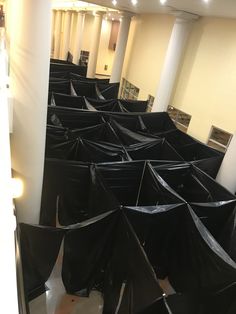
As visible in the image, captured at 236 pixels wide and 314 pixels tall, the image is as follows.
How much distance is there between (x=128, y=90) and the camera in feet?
35.1

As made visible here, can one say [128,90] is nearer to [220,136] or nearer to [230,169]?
[220,136]

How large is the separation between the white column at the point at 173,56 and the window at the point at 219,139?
1740 millimetres

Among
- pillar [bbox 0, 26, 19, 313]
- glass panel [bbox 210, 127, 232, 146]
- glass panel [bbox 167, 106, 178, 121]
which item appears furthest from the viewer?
glass panel [bbox 167, 106, 178, 121]

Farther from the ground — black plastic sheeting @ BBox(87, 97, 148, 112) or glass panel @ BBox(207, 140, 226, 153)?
black plastic sheeting @ BBox(87, 97, 148, 112)

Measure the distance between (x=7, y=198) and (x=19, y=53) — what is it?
76.1 inches

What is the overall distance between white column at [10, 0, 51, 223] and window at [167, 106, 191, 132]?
4.81 m

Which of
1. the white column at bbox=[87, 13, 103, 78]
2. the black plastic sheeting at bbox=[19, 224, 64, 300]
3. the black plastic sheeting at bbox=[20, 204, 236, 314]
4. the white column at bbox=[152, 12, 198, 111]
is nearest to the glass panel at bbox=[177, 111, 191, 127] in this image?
the white column at bbox=[152, 12, 198, 111]

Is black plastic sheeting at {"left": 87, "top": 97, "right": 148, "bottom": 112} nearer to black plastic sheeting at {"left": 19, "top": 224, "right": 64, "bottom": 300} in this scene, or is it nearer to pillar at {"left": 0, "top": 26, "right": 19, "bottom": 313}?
black plastic sheeting at {"left": 19, "top": 224, "right": 64, "bottom": 300}

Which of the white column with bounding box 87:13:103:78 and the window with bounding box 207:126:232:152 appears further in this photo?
the white column with bounding box 87:13:103:78

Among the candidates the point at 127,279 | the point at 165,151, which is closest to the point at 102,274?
the point at 127,279

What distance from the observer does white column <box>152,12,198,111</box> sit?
6.48 m

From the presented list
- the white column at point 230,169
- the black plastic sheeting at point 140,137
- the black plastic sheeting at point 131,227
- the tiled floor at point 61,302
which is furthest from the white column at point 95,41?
the tiled floor at point 61,302

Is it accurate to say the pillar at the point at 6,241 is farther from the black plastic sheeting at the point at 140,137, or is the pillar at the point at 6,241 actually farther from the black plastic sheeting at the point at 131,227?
the black plastic sheeting at the point at 140,137

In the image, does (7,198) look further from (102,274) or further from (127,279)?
(102,274)
